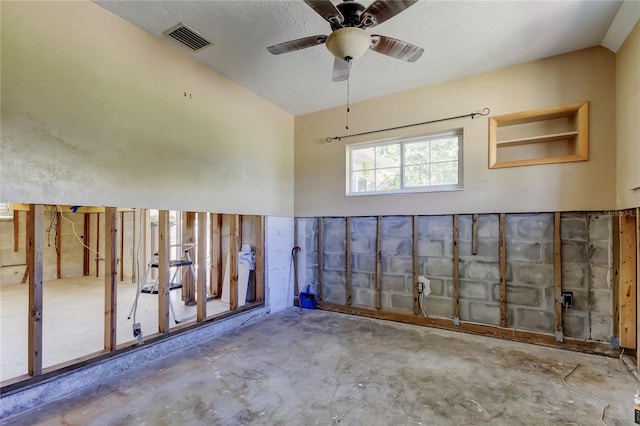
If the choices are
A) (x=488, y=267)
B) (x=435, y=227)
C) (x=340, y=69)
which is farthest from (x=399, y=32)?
(x=488, y=267)

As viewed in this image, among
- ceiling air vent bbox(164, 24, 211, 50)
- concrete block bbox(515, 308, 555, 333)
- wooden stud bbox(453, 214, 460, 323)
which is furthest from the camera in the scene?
wooden stud bbox(453, 214, 460, 323)

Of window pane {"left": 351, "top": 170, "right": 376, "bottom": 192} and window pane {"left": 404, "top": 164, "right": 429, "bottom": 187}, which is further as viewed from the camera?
window pane {"left": 351, "top": 170, "right": 376, "bottom": 192}

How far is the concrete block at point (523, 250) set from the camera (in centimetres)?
335

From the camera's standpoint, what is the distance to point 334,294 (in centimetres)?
464

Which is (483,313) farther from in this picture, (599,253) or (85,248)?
(85,248)

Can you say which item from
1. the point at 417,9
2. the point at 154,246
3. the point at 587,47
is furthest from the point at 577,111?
the point at 154,246

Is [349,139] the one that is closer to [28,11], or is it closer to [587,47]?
[587,47]

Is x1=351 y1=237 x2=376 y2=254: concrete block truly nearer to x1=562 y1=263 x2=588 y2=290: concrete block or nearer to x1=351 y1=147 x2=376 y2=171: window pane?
x1=351 y1=147 x2=376 y2=171: window pane

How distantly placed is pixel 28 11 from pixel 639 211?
203 inches

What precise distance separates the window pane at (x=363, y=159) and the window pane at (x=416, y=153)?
504 mm

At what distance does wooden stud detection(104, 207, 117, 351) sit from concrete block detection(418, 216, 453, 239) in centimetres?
352

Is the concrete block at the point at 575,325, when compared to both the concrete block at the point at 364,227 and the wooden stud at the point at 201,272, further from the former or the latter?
the wooden stud at the point at 201,272

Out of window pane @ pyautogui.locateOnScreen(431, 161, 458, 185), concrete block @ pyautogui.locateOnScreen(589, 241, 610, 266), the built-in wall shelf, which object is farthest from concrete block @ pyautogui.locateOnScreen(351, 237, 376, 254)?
concrete block @ pyautogui.locateOnScreen(589, 241, 610, 266)

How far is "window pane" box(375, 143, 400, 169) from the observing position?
4.31 m
